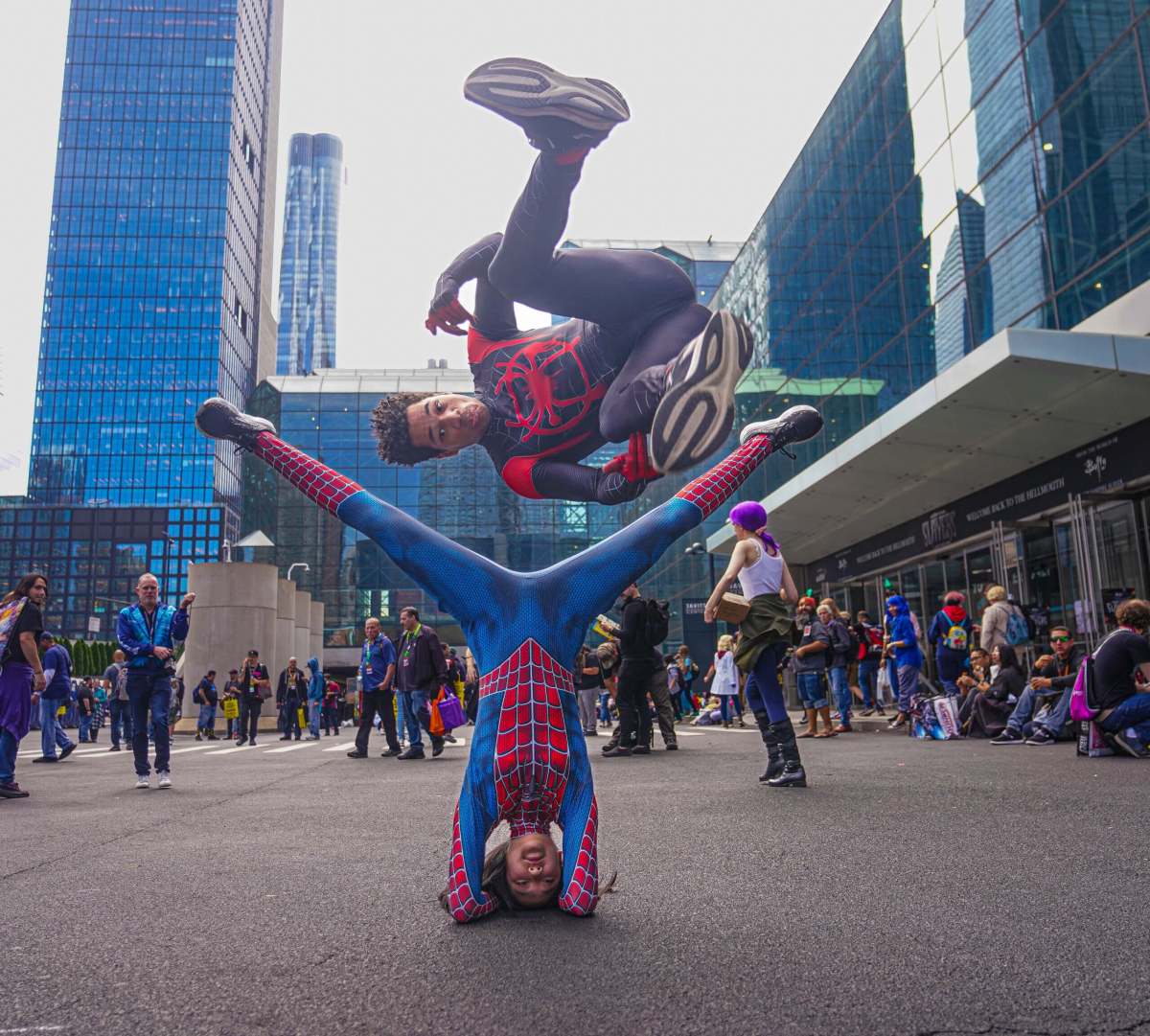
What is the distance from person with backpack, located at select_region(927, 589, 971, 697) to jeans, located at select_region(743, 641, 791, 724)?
7.06 metres

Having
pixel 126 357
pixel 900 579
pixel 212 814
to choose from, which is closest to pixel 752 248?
pixel 900 579

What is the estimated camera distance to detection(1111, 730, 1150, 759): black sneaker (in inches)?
318

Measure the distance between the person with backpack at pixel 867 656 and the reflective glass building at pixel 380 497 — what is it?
4.14 m

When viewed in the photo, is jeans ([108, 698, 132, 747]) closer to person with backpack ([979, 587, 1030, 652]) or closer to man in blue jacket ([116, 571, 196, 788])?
man in blue jacket ([116, 571, 196, 788])

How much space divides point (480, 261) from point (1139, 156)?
10.00 metres

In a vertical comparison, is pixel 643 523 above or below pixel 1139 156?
below

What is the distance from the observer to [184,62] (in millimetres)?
106875

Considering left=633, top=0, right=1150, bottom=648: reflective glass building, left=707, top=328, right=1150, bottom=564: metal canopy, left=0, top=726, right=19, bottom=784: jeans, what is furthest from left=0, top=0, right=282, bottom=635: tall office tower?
left=0, top=726, right=19, bottom=784: jeans

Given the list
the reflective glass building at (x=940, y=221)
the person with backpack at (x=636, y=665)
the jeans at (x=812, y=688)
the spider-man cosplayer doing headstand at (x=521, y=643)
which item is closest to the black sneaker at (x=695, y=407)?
the reflective glass building at (x=940, y=221)

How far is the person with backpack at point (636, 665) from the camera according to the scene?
10.2 metres

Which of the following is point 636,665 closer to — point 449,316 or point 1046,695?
point 1046,695

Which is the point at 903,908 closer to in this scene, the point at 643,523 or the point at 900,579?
the point at 643,523


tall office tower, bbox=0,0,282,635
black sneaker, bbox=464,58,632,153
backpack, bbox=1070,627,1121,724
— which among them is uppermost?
tall office tower, bbox=0,0,282,635

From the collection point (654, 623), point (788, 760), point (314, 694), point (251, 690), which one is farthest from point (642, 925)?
point (314, 694)
